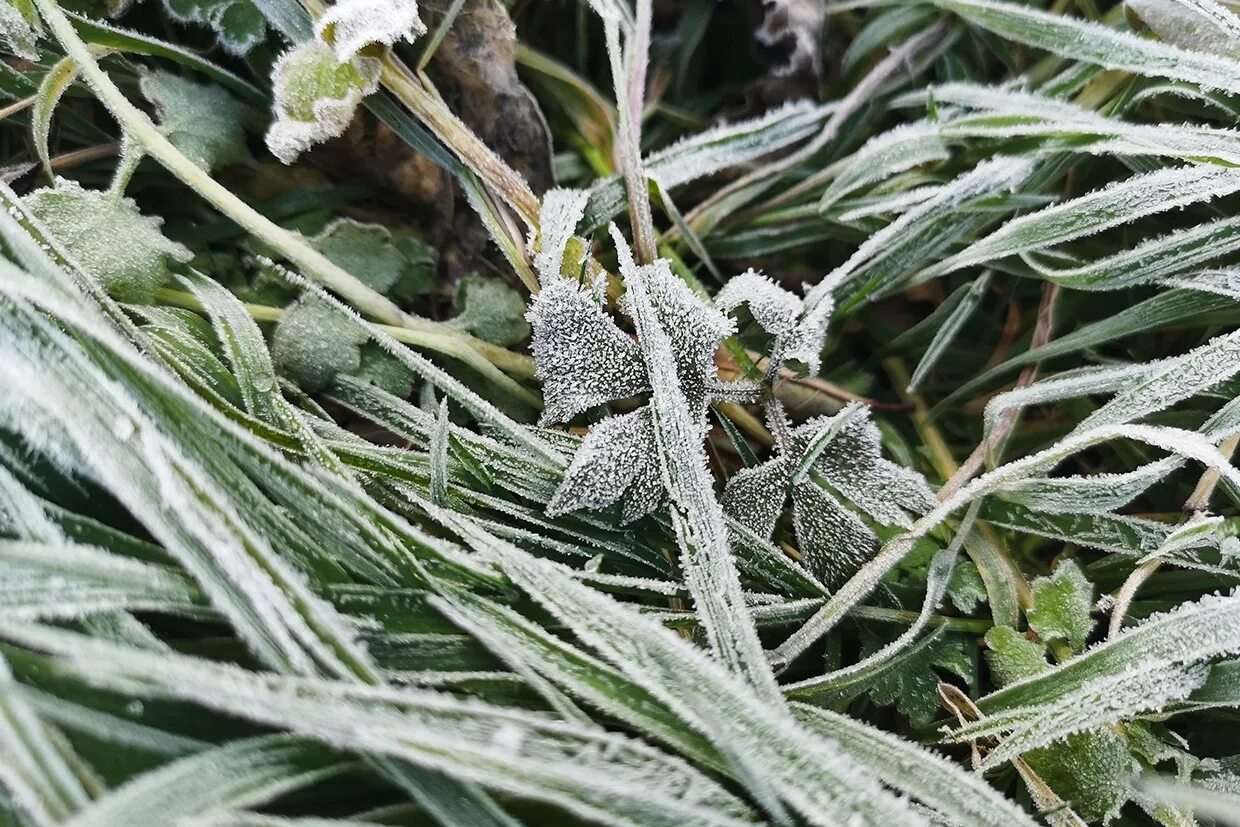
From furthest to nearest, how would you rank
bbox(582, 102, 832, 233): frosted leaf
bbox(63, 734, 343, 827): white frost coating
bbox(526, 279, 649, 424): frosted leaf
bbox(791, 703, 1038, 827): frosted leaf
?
1. bbox(582, 102, 832, 233): frosted leaf
2. bbox(526, 279, 649, 424): frosted leaf
3. bbox(791, 703, 1038, 827): frosted leaf
4. bbox(63, 734, 343, 827): white frost coating

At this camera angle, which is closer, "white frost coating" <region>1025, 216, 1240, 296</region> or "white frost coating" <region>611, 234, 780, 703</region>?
"white frost coating" <region>611, 234, 780, 703</region>

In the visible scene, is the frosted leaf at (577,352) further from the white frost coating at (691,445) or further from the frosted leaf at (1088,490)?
the frosted leaf at (1088,490)

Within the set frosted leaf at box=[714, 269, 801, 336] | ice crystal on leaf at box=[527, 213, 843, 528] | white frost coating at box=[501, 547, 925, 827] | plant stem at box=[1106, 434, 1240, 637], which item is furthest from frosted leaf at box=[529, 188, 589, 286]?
plant stem at box=[1106, 434, 1240, 637]

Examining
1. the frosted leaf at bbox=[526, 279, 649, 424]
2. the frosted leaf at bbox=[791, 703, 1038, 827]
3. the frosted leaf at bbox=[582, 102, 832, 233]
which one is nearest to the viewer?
the frosted leaf at bbox=[791, 703, 1038, 827]

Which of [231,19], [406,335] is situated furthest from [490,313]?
[231,19]

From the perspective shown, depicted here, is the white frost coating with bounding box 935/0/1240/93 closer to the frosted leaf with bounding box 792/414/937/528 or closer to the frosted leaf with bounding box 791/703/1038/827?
the frosted leaf with bounding box 792/414/937/528

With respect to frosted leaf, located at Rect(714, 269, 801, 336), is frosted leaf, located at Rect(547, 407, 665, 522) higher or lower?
lower

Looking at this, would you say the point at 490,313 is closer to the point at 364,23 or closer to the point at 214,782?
the point at 364,23
